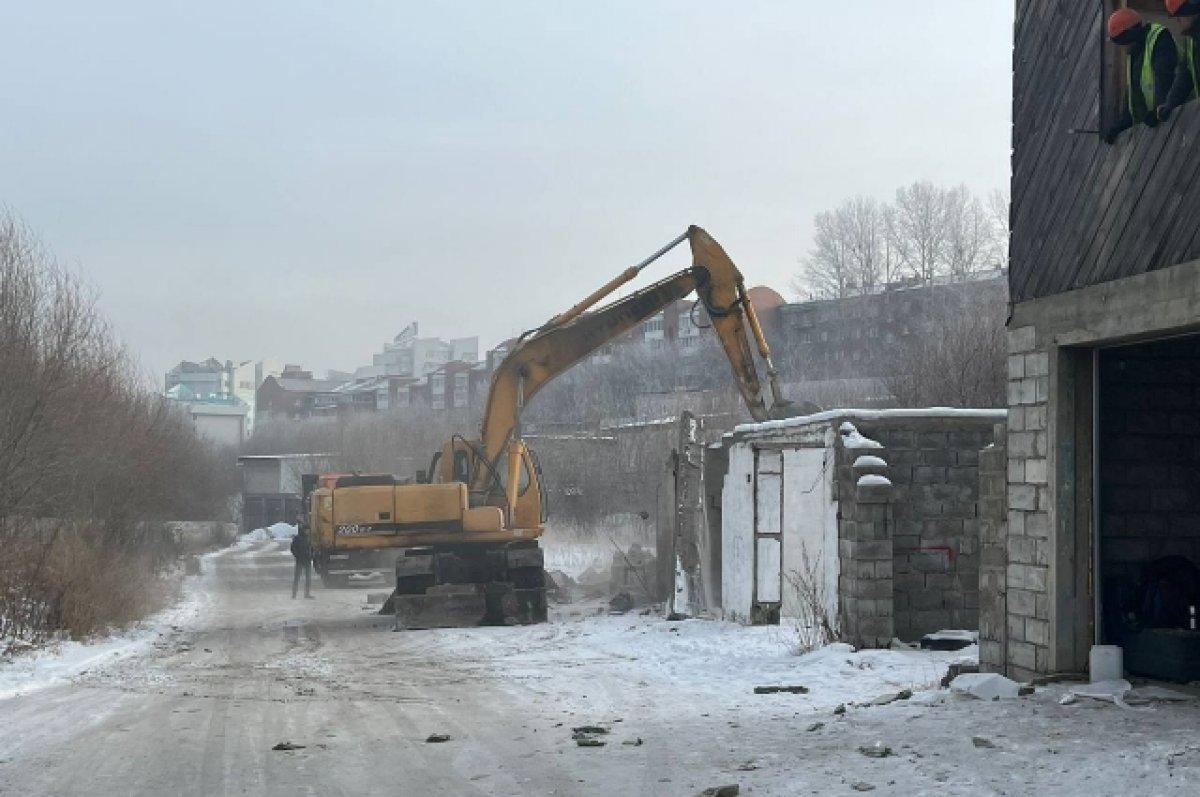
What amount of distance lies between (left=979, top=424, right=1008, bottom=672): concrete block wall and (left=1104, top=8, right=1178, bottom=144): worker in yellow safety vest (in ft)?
8.97

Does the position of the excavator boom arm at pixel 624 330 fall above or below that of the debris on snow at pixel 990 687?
above

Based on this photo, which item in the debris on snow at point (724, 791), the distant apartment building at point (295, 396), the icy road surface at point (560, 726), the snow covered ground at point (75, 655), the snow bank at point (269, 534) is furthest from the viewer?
the distant apartment building at point (295, 396)

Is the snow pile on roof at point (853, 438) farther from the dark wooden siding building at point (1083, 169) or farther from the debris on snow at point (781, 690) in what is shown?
the dark wooden siding building at point (1083, 169)

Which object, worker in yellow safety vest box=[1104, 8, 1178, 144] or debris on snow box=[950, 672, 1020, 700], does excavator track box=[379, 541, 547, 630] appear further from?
worker in yellow safety vest box=[1104, 8, 1178, 144]

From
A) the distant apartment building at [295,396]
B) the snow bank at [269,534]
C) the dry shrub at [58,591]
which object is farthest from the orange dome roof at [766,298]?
the distant apartment building at [295,396]

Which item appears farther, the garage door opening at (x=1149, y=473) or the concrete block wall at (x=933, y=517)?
the concrete block wall at (x=933, y=517)

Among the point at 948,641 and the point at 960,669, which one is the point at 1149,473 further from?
the point at 948,641

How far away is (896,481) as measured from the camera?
15219mm

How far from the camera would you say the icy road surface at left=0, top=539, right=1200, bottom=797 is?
7988 mm

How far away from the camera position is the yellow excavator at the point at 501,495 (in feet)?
70.0

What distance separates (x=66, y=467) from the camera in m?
24.9

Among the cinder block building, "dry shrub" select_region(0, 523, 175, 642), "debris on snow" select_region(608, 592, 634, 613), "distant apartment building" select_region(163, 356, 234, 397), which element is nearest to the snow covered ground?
"dry shrub" select_region(0, 523, 175, 642)

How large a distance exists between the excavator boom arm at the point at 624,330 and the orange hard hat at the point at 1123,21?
11.8 m

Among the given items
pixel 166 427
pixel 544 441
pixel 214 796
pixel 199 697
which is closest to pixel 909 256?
pixel 544 441
